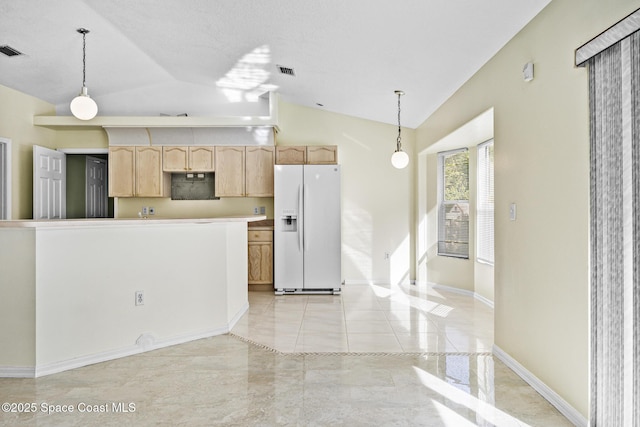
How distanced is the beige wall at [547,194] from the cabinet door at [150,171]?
182 inches

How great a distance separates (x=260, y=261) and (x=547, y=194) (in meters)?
4.30

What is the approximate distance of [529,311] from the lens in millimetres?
2840

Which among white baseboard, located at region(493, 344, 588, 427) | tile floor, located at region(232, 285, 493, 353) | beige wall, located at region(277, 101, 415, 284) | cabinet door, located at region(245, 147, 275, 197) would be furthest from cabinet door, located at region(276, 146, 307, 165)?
white baseboard, located at region(493, 344, 588, 427)

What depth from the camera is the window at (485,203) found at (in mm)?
5184

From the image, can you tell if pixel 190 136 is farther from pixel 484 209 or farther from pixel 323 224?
pixel 484 209

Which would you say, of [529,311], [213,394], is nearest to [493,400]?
[529,311]

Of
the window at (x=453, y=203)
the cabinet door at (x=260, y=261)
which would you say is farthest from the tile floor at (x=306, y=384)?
the cabinet door at (x=260, y=261)

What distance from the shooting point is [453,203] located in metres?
5.98

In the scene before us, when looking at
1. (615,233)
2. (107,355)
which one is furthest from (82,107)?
(615,233)

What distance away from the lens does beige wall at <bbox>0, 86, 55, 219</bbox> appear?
5.26 meters

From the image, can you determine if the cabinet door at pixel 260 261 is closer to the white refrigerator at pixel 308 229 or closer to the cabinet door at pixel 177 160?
the white refrigerator at pixel 308 229

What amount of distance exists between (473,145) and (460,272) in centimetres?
171

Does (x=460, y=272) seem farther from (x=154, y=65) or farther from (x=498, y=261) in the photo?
(x=154, y=65)

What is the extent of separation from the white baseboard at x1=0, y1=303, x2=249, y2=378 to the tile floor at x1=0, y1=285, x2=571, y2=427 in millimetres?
66
